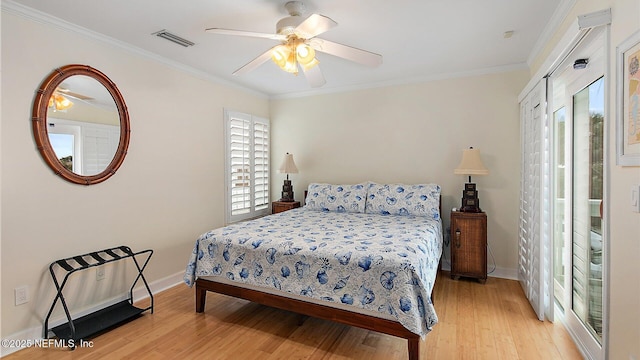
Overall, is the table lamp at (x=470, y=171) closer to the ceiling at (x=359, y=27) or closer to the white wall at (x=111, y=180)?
the ceiling at (x=359, y=27)

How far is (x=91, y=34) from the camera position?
266 cm

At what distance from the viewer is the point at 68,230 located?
2.55 m

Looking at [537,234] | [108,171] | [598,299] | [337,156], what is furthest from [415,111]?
[108,171]

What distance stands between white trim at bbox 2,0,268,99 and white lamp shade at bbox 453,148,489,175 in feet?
10.4

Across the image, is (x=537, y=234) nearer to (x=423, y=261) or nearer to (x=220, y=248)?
(x=423, y=261)

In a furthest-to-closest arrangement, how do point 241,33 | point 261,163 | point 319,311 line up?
point 261,163 → point 319,311 → point 241,33

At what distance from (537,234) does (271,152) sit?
12.2ft

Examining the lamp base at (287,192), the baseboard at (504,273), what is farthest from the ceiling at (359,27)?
the baseboard at (504,273)

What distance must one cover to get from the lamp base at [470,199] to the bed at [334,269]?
0.46m

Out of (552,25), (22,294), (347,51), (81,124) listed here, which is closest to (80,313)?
(22,294)

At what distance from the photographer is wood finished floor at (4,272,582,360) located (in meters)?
2.16

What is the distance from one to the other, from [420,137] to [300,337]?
284 centimetres

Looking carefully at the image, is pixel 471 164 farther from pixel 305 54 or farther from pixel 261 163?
pixel 261 163

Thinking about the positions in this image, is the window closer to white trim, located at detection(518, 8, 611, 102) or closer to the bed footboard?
the bed footboard
